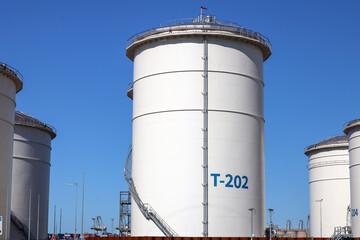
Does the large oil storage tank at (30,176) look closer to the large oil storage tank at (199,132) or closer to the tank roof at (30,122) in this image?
the tank roof at (30,122)

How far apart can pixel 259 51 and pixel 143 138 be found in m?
11.4

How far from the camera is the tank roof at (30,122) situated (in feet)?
206

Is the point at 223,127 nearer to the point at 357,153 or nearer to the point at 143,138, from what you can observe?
the point at 143,138

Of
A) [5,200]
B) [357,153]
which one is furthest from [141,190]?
[357,153]

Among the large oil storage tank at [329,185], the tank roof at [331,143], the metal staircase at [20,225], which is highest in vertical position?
the tank roof at [331,143]

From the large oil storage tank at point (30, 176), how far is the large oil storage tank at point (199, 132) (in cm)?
2008

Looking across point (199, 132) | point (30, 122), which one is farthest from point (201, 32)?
point (30, 122)

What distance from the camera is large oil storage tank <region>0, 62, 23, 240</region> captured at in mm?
46062

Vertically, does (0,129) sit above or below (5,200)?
above

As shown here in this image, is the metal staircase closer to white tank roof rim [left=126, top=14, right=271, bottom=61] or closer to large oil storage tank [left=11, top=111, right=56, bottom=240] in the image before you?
large oil storage tank [left=11, top=111, right=56, bottom=240]

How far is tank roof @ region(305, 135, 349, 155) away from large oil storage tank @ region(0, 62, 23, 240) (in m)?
34.9

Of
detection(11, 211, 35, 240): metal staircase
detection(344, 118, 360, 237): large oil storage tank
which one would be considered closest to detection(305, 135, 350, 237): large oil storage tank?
detection(344, 118, 360, 237): large oil storage tank

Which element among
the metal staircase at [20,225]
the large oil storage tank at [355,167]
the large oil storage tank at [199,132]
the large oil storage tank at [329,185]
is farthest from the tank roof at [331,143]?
the metal staircase at [20,225]

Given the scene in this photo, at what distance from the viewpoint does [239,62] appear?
4494 centimetres
